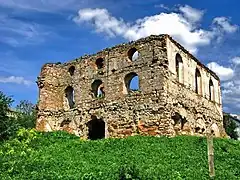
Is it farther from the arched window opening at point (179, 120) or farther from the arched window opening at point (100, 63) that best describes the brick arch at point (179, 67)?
the arched window opening at point (100, 63)

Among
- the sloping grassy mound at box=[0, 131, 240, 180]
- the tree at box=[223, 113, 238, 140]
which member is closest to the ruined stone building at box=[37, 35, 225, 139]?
the sloping grassy mound at box=[0, 131, 240, 180]

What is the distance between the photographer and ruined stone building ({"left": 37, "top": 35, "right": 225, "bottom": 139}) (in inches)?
752

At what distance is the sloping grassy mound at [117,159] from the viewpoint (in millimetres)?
12242

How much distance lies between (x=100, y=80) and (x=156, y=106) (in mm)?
4271

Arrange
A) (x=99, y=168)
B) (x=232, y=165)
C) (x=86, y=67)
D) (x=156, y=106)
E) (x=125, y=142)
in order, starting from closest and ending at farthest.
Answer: (x=99, y=168) → (x=232, y=165) → (x=125, y=142) → (x=156, y=106) → (x=86, y=67)

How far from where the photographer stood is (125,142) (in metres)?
17.0

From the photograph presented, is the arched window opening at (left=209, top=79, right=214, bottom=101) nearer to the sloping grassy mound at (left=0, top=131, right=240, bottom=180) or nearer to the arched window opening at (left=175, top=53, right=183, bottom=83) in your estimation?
the arched window opening at (left=175, top=53, right=183, bottom=83)

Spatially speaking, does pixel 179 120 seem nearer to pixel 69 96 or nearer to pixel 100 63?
pixel 100 63

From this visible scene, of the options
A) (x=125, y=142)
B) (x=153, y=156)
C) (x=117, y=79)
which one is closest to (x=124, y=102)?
(x=117, y=79)

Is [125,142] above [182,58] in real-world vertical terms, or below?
below

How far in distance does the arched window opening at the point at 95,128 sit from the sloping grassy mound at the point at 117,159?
129 inches

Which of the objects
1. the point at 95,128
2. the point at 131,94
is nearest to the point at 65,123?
the point at 95,128

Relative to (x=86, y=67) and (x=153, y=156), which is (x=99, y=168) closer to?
(x=153, y=156)

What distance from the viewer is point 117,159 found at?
48.0ft
